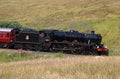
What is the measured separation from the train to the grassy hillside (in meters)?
13.6

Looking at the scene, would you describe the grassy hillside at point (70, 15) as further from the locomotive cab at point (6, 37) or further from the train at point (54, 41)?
the locomotive cab at point (6, 37)

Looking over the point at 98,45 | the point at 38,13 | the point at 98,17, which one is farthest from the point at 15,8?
the point at 98,45

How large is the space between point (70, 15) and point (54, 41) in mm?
32835

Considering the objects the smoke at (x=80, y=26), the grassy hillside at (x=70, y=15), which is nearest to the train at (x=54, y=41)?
the grassy hillside at (x=70, y=15)

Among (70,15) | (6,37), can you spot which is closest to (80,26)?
(70,15)

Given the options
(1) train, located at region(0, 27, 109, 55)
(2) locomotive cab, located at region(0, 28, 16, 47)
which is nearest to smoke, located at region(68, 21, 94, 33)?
(1) train, located at region(0, 27, 109, 55)

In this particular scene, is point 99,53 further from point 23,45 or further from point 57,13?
point 57,13

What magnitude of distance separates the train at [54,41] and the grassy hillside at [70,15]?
13631 millimetres

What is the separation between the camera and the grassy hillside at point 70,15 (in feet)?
210

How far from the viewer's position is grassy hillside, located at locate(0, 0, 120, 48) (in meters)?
64.1

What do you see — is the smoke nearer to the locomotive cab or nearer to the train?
the train

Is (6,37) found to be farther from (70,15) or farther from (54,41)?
(70,15)

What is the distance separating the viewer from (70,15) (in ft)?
247

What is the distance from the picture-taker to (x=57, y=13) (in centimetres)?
7762
